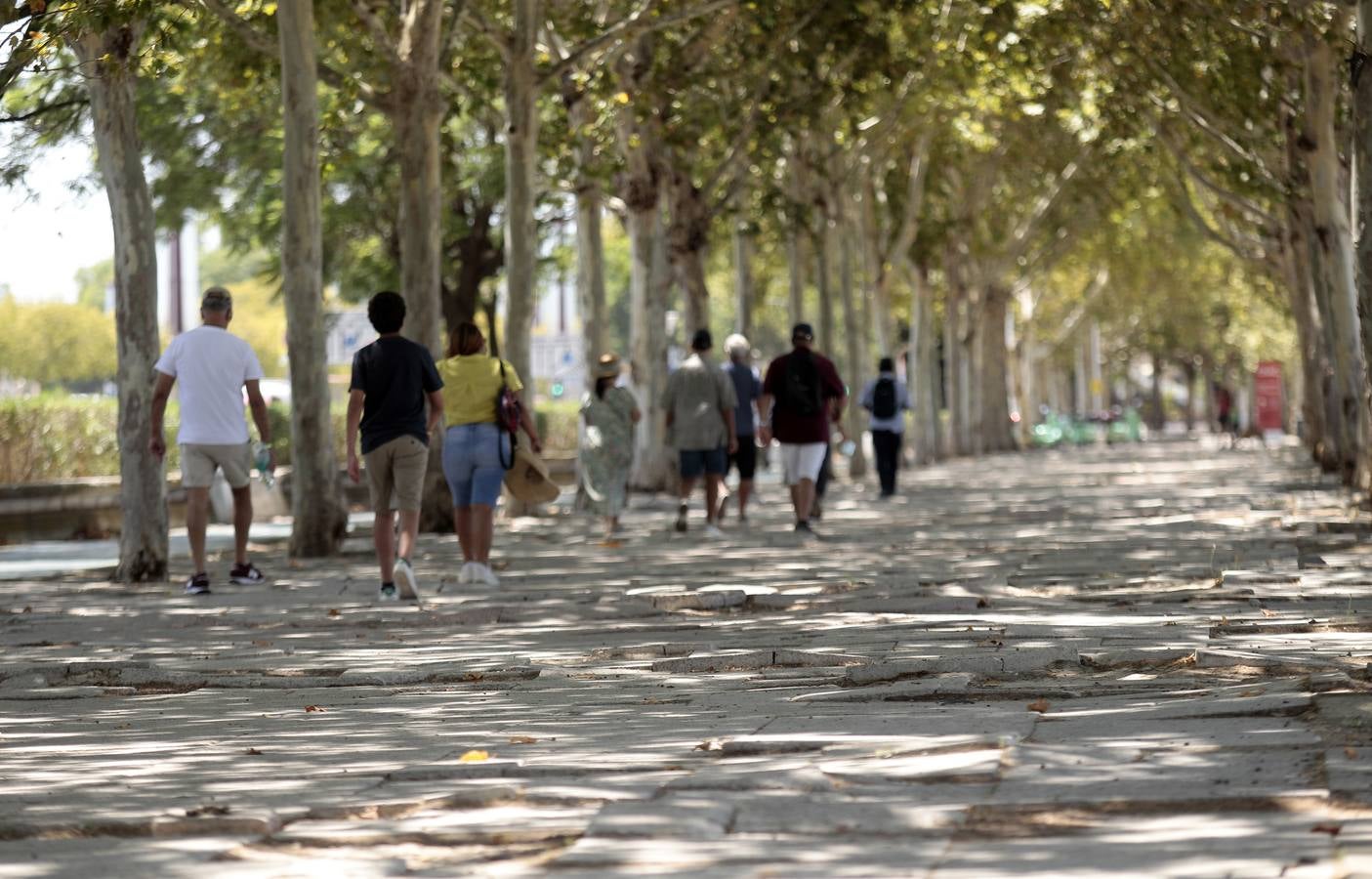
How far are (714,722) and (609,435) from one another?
1341 centimetres


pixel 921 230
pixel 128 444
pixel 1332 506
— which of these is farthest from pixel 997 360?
pixel 128 444

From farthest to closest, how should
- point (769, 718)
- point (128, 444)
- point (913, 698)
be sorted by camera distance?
point (128, 444), point (913, 698), point (769, 718)

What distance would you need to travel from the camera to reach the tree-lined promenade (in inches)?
660

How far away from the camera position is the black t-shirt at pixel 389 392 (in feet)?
46.2

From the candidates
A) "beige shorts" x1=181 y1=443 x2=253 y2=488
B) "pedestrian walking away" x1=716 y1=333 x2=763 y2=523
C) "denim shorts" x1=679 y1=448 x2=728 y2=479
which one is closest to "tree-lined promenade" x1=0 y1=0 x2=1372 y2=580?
"beige shorts" x1=181 y1=443 x2=253 y2=488

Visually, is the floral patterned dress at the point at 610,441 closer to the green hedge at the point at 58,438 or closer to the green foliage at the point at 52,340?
the green hedge at the point at 58,438

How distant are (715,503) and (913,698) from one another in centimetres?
1279

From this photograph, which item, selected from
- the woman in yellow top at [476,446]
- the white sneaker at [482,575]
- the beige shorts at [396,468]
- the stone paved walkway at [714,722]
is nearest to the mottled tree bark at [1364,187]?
the stone paved walkway at [714,722]

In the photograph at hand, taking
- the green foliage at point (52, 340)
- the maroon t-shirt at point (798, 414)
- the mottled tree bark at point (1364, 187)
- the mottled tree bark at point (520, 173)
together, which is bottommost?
the maroon t-shirt at point (798, 414)

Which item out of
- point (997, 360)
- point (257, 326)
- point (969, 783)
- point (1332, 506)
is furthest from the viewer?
point (257, 326)

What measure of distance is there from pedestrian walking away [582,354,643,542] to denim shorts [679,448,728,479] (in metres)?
0.53

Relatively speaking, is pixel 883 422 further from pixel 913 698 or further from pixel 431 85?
pixel 913 698

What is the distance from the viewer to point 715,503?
21297mm

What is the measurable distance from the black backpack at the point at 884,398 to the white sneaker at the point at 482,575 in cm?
1425
